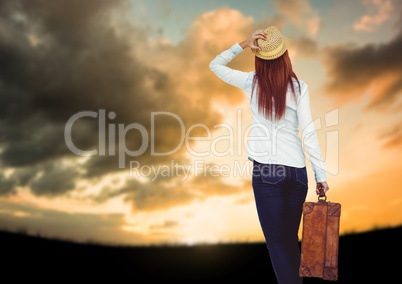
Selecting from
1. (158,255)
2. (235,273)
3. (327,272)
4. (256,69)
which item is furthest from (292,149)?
(158,255)

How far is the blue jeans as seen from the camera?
4.64 m

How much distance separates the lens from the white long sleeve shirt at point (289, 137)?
4676 millimetres

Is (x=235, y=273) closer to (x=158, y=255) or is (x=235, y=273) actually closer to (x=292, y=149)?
(x=158, y=255)

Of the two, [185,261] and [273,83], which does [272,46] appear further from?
[185,261]

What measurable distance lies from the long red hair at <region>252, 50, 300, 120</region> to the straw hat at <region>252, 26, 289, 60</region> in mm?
76

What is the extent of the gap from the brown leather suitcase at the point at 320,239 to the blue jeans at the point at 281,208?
0.12 meters

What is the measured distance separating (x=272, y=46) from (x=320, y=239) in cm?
238

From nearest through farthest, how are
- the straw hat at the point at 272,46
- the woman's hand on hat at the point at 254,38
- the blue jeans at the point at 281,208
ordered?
the blue jeans at the point at 281,208 → the straw hat at the point at 272,46 → the woman's hand on hat at the point at 254,38

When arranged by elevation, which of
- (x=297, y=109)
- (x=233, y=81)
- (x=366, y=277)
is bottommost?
(x=366, y=277)

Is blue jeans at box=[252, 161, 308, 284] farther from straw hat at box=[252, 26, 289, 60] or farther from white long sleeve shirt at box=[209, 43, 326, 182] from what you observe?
straw hat at box=[252, 26, 289, 60]

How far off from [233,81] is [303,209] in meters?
1.79

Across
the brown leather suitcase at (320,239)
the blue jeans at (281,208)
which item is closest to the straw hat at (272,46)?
the blue jeans at (281,208)

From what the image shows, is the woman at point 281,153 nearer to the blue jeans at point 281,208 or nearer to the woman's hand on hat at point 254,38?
the blue jeans at point 281,208

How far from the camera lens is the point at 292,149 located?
4.71m
